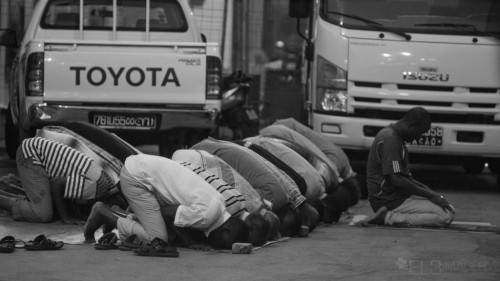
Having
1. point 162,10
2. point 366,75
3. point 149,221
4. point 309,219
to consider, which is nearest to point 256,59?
point 162,10

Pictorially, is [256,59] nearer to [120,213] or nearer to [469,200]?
[469,200]

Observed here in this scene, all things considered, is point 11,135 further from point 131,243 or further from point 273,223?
point 131,243

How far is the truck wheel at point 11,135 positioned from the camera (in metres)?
15.0

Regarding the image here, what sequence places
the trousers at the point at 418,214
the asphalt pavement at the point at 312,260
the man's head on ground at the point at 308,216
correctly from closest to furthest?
1. the asphalt pavement at the point at 312,260
2. the man's head on ground at the point at 308,216
3. the trousers at the point at 418,214

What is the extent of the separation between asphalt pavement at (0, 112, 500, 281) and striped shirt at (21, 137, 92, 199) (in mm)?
364

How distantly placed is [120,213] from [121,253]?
663mm

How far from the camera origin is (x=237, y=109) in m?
17.8

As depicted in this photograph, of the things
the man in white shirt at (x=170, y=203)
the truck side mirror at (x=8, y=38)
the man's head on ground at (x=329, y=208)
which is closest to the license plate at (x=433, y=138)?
the man's head on ground at (x=329, y=208)

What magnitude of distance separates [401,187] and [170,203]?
109 inches

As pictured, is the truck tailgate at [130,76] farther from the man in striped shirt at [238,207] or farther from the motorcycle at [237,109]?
the motorcycle at [237,109]

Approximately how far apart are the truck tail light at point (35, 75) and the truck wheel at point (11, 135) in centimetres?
237

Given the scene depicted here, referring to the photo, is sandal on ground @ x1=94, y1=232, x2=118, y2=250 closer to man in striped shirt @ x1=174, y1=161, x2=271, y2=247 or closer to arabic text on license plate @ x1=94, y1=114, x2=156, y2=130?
man in striped shirt @ x1=174, y1=161, x2=271, y2=247

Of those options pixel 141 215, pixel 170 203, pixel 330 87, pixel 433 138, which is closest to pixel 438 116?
pixel 433 138

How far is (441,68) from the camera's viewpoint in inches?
525
